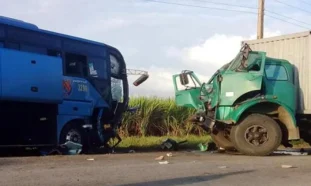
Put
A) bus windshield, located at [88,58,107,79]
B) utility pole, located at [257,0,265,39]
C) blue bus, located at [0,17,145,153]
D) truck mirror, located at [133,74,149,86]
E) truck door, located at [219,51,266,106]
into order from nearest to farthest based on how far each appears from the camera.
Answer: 1. blue bus, located at [0,17,145,153]
2. truck door, located at [219,51,266,106]
3. bus windshield, located at [88,58,107,79]
4. truck mirror, located at [133,74,149,86]
5. utility pole, located at [257,0,265,39]

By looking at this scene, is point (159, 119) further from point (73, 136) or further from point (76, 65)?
point (73, 136)

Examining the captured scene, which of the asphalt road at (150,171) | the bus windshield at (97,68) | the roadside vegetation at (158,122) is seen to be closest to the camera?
the asphalt road at (150,171)

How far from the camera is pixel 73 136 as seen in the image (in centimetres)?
1462

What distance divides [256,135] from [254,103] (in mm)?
813

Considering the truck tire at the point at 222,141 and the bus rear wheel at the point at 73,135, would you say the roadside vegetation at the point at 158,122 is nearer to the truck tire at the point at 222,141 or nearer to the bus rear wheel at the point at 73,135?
the truck tire at the point at 222,141

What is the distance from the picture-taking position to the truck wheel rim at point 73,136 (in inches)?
570

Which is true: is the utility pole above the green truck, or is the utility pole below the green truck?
above

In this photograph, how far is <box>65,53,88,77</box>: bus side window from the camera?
14.7m

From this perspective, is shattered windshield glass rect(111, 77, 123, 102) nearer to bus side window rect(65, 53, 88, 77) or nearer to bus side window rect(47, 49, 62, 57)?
bus side window rect(65, 53, 88, 77)

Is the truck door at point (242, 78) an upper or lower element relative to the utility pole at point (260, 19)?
lower

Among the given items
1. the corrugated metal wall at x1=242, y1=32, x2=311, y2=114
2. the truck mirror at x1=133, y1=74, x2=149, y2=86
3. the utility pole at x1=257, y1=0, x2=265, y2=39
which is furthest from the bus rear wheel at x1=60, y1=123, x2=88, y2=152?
the utility pole at x1=257, y1=0, x2=265, y2=39

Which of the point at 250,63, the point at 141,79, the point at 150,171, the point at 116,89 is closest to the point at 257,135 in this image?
the point at 250,63

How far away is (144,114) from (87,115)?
8.57 meters

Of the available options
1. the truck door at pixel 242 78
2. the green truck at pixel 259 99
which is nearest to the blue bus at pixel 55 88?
the green truck at pixel 259 99
